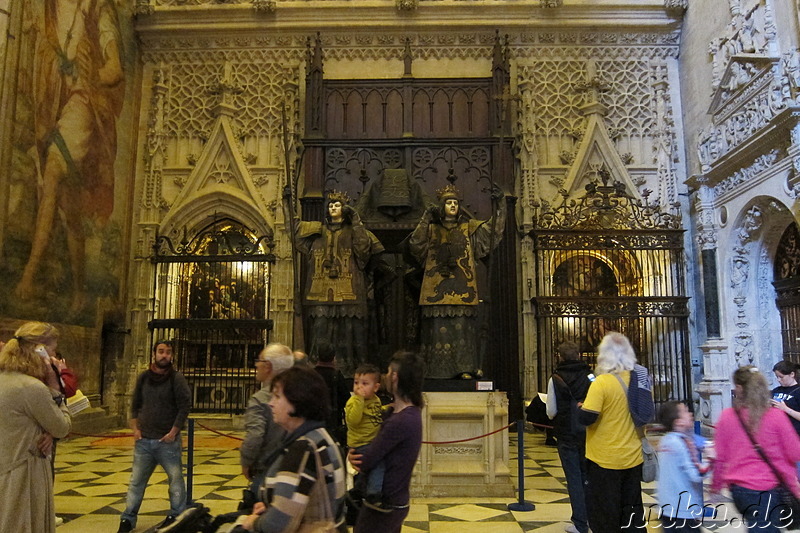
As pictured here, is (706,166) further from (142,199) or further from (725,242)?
(142,199)

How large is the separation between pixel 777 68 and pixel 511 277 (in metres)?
5.16

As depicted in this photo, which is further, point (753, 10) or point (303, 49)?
point (303, 49)

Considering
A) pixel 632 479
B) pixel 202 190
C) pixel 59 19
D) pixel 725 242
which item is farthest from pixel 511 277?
pixel 59 19

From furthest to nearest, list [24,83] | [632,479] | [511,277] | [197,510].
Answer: [511,277]
[24,83]
[632,479]
[197,510]

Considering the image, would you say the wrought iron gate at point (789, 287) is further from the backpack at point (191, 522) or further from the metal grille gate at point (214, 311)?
the backpack at point (191, 522)

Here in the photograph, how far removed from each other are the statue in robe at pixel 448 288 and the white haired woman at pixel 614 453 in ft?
9.84

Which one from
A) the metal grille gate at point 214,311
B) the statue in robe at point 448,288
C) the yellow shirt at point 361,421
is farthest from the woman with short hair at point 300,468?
the metal grille gate at point 214,311

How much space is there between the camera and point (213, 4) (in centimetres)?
1254

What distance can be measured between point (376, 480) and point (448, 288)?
394 centimetres

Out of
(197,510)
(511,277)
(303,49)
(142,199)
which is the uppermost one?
(303,49)

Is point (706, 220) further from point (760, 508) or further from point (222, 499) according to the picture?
point (222, 499)

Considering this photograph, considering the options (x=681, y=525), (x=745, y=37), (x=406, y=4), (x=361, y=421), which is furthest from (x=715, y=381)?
(x=406, y=4)

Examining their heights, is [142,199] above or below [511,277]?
above

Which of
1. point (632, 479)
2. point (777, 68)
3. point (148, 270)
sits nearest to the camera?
point (632, 479)
